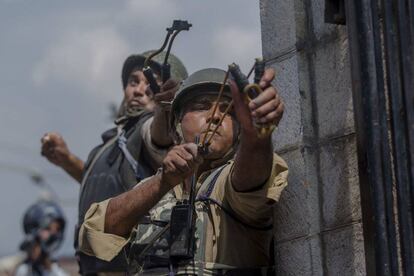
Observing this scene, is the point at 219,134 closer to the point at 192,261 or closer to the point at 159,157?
the point at 192,261

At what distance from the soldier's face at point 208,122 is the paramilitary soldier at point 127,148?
1.24 metres

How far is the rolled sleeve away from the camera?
198 inches

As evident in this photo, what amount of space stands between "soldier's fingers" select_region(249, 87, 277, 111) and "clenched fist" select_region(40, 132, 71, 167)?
416cm

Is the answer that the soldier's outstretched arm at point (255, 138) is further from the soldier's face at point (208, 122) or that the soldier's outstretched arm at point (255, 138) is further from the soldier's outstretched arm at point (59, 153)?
the soldier's outstretched arm at point (59, 153)

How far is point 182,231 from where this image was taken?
518 cm

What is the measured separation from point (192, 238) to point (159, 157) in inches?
84.6

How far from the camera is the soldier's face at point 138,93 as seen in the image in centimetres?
813

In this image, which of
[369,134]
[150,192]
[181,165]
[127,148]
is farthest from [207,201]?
[127,148]

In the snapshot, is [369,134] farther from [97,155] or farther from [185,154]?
[97,155]

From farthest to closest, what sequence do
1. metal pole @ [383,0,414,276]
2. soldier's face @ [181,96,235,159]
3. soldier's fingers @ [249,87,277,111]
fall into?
soldier's face @ [181,96,235,159], metal pole @ [383,0,414,276], soldier's fingers @ [249,87,277,111]

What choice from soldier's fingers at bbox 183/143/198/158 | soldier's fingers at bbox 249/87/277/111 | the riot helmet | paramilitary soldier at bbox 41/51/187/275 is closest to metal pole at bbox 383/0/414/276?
soldier's fingers at bbox 249/87/277/111

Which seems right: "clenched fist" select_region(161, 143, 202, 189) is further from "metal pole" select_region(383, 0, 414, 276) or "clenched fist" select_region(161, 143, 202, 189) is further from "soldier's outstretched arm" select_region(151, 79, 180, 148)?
"soldier's outstretched arm" select_region(151, 79, 180, 148)

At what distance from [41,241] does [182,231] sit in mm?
3126

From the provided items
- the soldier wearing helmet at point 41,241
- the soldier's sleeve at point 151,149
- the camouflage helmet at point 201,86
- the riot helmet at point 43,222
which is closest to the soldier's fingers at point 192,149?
the camouflage helmet at point 201,86
